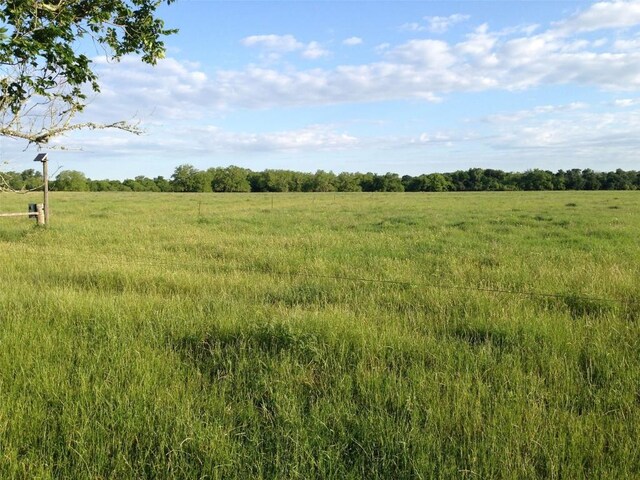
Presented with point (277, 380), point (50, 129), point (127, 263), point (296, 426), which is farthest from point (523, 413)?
point (127, 263)

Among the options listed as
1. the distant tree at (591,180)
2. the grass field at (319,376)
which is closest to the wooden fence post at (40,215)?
the grass field at (319,376)

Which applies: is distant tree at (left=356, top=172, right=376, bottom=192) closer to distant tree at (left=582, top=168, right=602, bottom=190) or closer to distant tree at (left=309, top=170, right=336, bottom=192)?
distant tree at (left=309, top=170, right=336, bottom=192)

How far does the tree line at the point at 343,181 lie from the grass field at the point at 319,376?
380 ft

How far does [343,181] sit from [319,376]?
130 metres

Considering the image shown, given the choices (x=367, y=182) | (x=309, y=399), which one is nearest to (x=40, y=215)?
(x=309, y=399)

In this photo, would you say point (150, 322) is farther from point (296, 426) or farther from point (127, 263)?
point (127, 263)

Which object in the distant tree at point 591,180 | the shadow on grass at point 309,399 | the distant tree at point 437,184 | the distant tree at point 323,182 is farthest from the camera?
the distant tree at point 323,182

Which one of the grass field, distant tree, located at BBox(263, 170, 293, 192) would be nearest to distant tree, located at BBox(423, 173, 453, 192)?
distant tree, located at BBox(263, 170, 293, 192)

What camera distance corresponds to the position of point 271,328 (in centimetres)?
475

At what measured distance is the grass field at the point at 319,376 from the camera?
288 centimetres

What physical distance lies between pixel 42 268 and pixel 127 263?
157 centimetres

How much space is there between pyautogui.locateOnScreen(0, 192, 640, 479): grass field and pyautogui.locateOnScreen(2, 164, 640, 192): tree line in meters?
116

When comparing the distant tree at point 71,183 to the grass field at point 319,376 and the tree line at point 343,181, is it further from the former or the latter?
the grass field at point 319,376

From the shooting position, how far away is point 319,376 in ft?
13.1
